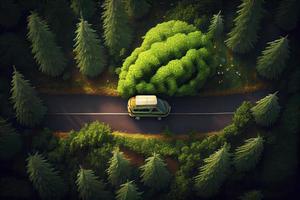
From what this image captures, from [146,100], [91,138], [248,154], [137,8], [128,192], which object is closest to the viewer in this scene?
[128,192]

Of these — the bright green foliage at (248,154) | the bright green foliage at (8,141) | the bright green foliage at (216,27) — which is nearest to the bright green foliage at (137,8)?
the bright green foliage at (216,27)

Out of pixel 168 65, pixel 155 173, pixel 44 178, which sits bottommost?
pixel 155 173

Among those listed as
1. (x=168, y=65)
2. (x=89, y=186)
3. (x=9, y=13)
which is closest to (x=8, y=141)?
(x=89, y=186)

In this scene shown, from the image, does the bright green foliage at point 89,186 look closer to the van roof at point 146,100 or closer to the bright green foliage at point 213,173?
the van roof at point 146,100

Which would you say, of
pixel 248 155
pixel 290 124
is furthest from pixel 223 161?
pixel 290 124

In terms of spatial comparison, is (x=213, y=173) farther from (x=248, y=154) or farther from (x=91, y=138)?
(x=91, y=138)

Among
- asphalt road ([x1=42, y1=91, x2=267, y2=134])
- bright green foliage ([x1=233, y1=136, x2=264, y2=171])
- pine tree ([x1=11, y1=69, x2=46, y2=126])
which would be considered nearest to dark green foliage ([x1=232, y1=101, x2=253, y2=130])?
asphalt road ([x1=42, y1=91, x2=267, y2=134])
